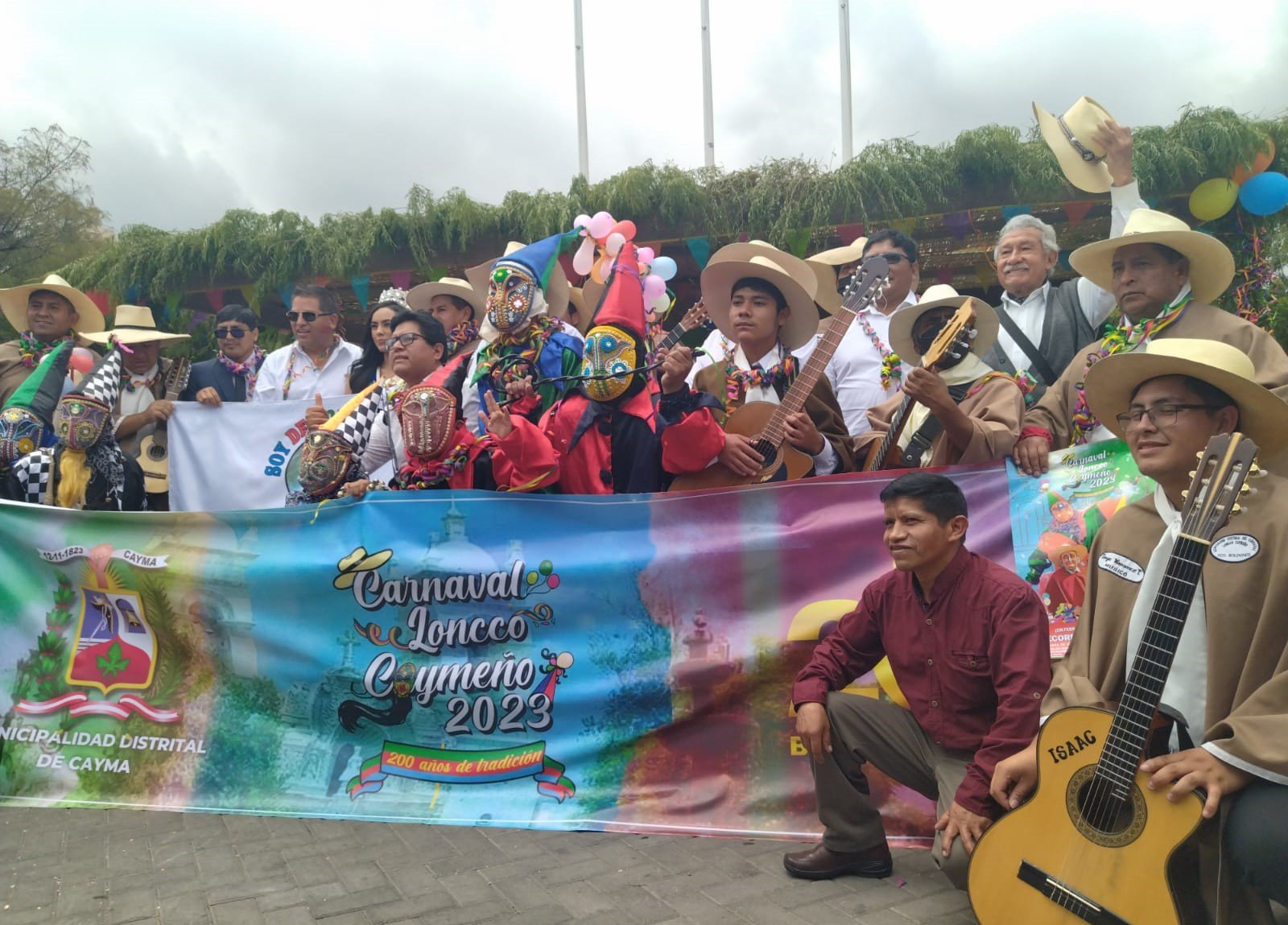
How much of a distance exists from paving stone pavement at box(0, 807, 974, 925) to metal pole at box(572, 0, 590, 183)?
42.4ft

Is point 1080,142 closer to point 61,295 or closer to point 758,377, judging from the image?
point 758,377

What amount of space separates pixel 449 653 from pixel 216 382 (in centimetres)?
315

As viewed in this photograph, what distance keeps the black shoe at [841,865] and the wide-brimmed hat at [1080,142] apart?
3289 mm

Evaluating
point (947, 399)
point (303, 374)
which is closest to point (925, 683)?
point (947, 399)

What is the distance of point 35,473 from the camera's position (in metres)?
5.47

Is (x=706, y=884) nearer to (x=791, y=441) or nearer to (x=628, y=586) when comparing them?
(x=628, y=586)

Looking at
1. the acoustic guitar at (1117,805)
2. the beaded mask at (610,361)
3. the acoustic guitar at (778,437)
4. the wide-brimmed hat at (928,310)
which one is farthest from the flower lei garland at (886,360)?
the acoustic guitar at (1117,805)

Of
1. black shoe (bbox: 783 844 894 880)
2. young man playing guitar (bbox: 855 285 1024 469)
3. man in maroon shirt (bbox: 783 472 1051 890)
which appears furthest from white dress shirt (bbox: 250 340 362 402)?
black shoe (bbox: 783 844 894 880)

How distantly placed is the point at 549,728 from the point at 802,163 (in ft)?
23.3

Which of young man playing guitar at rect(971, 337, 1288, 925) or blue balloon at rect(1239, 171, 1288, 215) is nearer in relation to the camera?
young man playing guitar at rect(971, 337, 1288, 925)

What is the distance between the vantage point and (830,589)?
3961 mm

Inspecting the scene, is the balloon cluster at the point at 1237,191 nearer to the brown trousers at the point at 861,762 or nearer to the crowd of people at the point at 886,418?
the crowd of people at the point at 886,418

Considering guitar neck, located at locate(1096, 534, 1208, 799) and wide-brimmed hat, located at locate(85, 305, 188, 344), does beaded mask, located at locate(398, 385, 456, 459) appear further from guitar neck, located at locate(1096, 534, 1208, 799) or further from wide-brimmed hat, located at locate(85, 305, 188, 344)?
guitar neck, located at locate(1096, 534, 1208, 799)

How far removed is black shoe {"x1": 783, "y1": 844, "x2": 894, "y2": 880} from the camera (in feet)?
10.8
